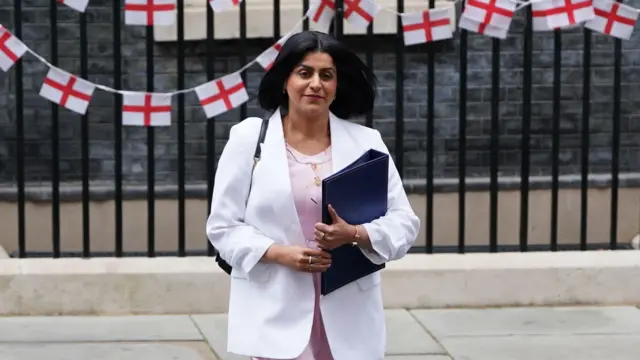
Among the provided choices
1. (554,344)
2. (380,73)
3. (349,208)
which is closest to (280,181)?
(349,208)

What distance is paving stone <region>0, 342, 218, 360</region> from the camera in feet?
20.1

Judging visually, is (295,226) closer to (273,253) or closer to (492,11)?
(273,253)

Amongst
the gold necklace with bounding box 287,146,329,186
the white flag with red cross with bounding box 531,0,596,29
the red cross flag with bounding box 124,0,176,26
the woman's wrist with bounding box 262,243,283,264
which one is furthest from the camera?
the white flag with red cross with bounding box 531,0,596,29

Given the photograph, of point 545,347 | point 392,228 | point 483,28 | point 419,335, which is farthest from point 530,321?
point 392,228

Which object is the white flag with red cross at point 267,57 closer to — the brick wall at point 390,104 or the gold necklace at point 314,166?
the brick wall at point 390,104

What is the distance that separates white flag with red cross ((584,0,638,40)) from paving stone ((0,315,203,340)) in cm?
260

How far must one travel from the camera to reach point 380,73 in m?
8.60

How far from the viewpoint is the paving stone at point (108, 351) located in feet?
20.1

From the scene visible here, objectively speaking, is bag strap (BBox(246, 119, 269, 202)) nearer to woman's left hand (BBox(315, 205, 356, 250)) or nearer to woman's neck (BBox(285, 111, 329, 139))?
woman's neck (BBox(285, 111, 329, 139))

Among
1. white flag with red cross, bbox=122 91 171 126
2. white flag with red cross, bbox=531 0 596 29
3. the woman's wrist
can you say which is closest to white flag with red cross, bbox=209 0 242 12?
white flag with red cross, bbox=122 91 171 126

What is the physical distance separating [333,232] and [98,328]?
9.89ft

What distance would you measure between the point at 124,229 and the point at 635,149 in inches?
135

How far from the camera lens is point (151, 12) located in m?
6.49

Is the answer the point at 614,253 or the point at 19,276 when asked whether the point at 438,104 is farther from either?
the point at 19,276
